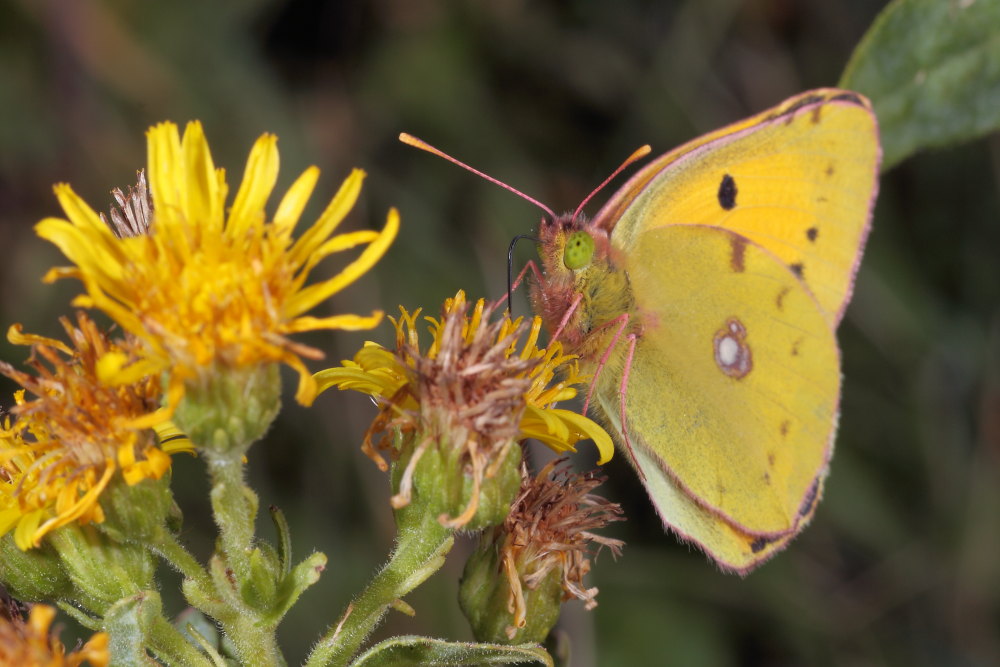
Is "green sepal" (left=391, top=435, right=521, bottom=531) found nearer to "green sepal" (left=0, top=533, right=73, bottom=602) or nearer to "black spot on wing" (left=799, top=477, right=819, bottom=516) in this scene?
"green sepal" (left=0, top=533, right=73, bottom=602)

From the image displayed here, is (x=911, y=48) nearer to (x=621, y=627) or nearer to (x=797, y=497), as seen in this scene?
(x=797, y=497)

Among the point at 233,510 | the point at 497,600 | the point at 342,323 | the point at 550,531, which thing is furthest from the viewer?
the point at 550,531

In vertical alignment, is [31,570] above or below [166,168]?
below

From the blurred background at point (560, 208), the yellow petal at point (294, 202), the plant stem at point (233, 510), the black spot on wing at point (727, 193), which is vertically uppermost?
the yellow petal at point (294, 202)

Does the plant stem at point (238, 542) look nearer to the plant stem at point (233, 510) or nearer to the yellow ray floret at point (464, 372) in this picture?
the plant stem at point (233, 510)

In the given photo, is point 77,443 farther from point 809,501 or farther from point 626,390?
point 809,501

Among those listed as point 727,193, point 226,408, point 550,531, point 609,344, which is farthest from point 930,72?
point 226,408

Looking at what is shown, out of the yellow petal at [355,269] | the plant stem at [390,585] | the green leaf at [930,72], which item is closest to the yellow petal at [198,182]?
the yellow petal at [355,269]
